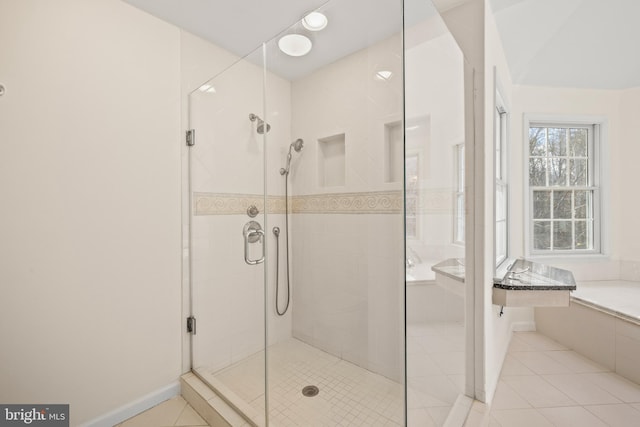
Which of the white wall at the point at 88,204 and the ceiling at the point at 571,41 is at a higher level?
the ceiling at the point at 571,41

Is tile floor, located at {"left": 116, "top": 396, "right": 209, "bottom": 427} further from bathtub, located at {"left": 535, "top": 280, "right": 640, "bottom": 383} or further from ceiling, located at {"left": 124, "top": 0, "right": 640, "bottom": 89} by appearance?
bathtub, located at {"left": 535, "top": 280, "right": 640, "bottom": 383}

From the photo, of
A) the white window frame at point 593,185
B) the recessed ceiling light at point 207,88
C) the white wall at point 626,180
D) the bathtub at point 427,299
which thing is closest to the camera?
the bathtub at point 427,299

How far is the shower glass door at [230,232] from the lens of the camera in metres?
1.48

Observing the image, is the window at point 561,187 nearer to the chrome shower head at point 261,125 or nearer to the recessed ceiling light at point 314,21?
the recessed ceiling light at point 314,21

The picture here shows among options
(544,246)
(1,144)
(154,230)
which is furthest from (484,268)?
(1,144)

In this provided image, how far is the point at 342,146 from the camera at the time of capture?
129cm

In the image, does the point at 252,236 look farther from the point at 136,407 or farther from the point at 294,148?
the point at 136,407

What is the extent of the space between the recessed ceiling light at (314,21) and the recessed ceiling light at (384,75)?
376 mm

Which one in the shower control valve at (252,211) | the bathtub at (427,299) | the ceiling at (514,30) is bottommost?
the bathtub at (427,299)

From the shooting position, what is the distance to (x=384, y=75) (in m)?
1.23

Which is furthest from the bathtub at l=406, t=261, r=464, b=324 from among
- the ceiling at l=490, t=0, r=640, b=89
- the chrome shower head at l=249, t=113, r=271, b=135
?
the ceiling at l=490, t=0, r=640, b=89

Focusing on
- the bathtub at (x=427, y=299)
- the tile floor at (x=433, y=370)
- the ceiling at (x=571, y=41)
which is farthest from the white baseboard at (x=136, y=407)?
the ceiling at (x=571, y=41)

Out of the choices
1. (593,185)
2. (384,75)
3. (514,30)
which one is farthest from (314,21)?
(593,185)

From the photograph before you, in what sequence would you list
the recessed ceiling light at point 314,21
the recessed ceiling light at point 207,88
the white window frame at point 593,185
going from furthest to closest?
the white window frame at point 593,185 → the recessed ceiling light at point 207,88 → the recessed ceiling light at point 314,21
